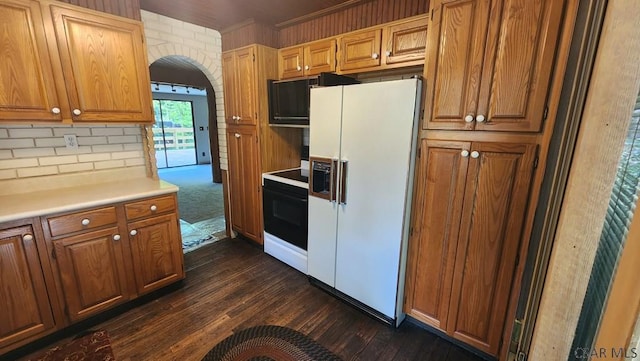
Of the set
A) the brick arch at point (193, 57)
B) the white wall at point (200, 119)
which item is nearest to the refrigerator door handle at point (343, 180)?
the brick arch at point (193, 57)

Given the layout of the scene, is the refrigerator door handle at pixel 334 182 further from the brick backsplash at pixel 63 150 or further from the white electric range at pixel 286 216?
the brick backsplash at pixel 63 150

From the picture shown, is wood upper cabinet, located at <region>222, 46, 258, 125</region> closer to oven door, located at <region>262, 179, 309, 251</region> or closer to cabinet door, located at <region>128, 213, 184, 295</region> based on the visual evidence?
oven door, located at <region>262, 179, 309, 251</region>

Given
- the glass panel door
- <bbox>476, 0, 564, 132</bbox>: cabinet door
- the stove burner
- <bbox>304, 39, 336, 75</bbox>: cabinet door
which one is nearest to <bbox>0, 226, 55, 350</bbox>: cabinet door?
the stove burner

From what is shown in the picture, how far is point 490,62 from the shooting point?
133 centimetres

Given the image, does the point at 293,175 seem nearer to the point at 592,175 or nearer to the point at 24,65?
the point at 24,65

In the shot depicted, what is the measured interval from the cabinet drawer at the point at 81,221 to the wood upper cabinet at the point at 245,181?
128 centimetres

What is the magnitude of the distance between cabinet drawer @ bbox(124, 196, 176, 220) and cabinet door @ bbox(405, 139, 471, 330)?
1894 mm

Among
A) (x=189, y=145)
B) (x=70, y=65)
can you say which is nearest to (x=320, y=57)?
(x=70, y=65)

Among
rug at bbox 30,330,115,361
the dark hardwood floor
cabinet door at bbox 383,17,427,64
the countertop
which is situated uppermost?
cabinet door at bbox 383,17,427,64

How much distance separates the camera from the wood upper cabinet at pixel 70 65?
155cm

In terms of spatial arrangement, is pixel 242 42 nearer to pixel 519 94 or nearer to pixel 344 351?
pixel 519 94

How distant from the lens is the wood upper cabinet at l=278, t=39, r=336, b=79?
2268 millimetres

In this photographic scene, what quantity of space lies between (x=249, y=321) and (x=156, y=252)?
0.94m

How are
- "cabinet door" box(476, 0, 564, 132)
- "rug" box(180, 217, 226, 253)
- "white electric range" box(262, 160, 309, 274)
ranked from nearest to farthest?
"cabinet door" box(476, 0, 564, 132), "white electric range" box(262, 160, 309, 274), "rug" box(180, 217, 226, 253)
